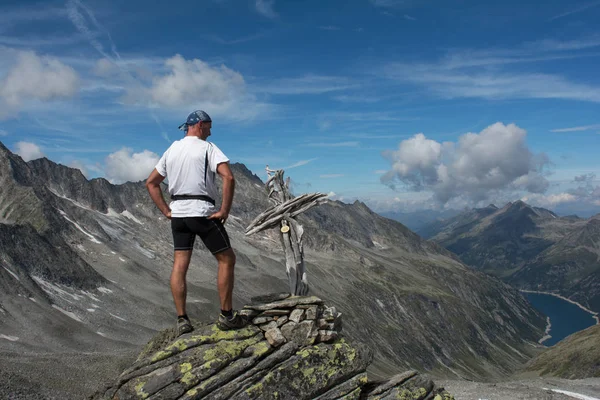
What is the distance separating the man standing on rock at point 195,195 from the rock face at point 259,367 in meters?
1.38

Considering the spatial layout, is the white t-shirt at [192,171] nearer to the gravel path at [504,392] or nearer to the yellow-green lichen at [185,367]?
the yellow-green lichen at [185,367]

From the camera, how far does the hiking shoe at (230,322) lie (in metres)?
14.0

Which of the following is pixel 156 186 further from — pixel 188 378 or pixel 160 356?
pixel 188 378

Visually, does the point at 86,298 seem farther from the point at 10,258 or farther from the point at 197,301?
the point at 197,301

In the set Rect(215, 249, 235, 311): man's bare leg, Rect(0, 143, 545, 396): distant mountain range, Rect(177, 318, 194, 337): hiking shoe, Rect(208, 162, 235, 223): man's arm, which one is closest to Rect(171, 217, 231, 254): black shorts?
Rect(215, 249, 235, 311): man's bare leg

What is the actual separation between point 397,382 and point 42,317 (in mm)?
80938

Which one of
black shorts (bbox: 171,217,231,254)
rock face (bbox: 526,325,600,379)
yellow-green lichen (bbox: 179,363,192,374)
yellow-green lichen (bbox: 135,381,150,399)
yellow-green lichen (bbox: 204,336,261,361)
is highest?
black shorts (bbox: 171,217,231,254)

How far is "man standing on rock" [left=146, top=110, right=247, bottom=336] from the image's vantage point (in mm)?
12984

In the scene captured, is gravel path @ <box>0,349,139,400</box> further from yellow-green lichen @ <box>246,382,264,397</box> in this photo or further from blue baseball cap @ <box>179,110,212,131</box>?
blue baseball cap @ <box>179,110,212,131</box>

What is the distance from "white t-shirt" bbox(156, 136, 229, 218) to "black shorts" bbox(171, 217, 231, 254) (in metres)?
0.21

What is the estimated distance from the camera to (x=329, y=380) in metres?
14.4

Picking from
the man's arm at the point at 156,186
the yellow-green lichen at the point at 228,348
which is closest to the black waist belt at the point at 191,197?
the man's arm at the point at 156,186

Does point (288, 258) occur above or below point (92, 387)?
above

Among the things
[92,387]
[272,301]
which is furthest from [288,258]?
[92,387]
